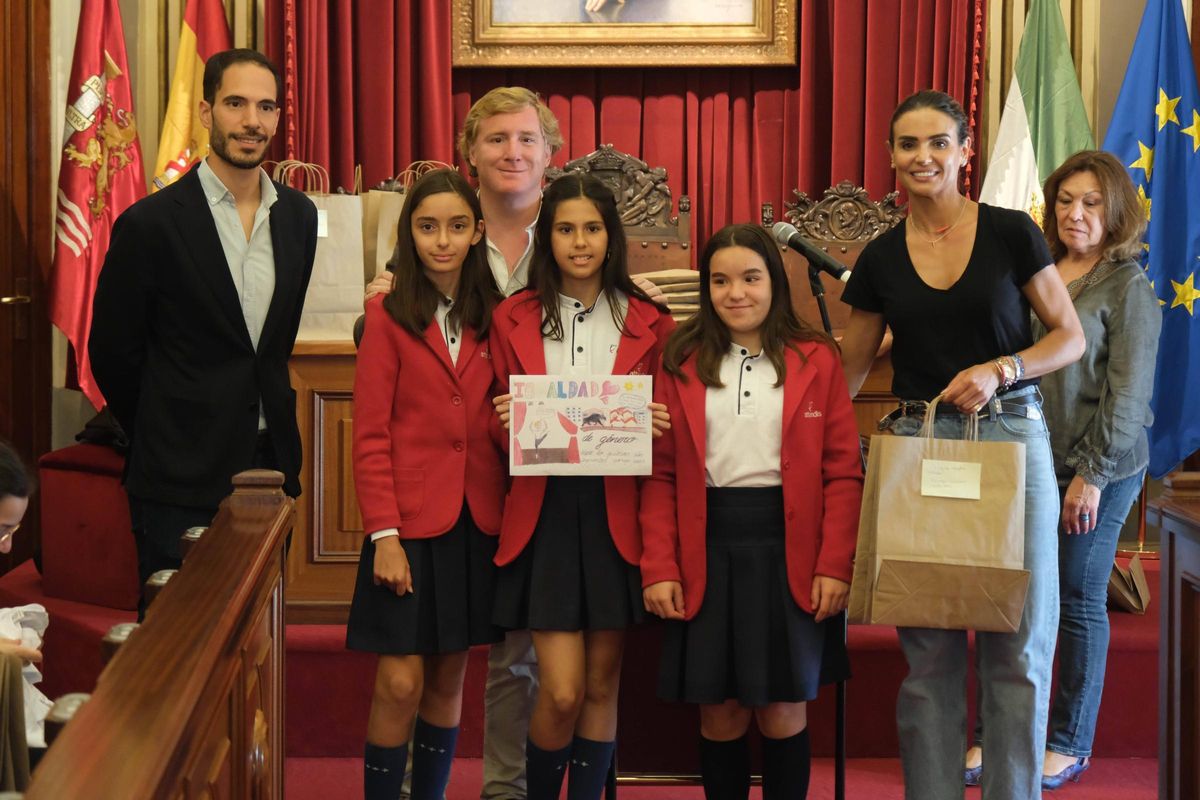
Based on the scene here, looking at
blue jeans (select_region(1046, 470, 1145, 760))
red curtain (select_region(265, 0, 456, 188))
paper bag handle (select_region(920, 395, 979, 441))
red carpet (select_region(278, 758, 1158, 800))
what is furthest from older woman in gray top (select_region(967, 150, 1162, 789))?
red curtain (select_region(265, 0, 456, 188))

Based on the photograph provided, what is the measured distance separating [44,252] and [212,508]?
2521mm

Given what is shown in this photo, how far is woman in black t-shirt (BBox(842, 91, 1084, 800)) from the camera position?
244 cm

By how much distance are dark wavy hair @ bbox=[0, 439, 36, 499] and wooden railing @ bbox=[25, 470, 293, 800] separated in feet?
1.05

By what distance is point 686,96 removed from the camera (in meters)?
5.59

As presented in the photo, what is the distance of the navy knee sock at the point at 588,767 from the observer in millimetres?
2539

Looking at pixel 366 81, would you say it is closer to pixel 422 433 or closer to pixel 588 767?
pixel 422 433

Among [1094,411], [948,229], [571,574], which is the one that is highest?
[948,229]

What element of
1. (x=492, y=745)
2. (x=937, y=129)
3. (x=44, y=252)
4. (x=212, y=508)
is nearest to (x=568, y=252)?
(x=937, y=129)

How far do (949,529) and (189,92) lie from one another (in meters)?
3.68

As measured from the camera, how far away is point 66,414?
16.4 feet

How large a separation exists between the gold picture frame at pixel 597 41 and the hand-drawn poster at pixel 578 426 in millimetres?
3289

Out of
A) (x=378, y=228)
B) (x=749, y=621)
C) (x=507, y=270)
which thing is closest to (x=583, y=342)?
(x=507, y=270)

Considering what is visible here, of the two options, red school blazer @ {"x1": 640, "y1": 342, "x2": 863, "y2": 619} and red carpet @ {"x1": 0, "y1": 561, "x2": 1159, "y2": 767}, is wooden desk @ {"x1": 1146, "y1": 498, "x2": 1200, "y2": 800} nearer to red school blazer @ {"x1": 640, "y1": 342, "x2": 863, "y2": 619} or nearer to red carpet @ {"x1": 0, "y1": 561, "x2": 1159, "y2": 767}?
red school blazer @ {"x1": 640, "y1": 342, "x2": 863, "y2": 619}

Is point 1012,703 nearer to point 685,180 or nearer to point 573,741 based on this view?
point 573,741
